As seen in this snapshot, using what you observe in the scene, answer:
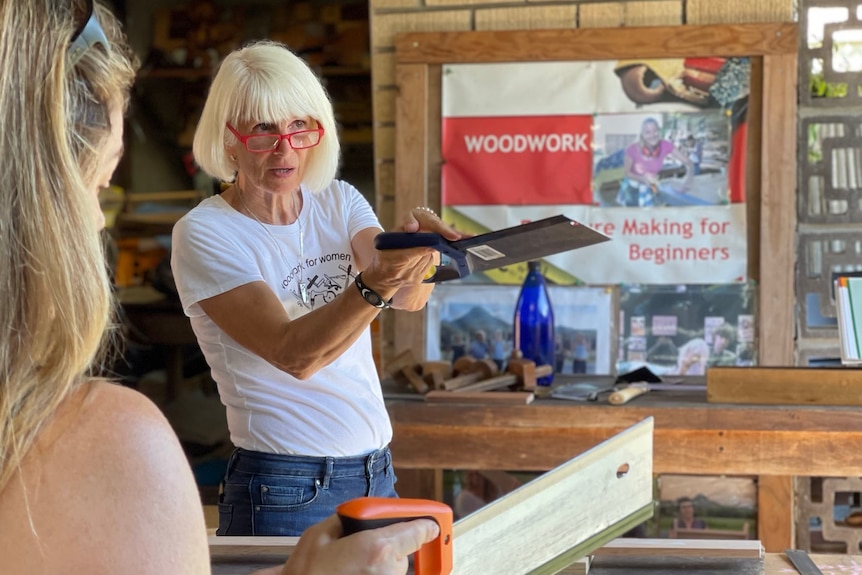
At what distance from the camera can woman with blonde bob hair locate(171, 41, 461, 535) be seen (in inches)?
68.5

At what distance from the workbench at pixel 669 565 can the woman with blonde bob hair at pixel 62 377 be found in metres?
0.71

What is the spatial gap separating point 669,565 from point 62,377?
995 mm

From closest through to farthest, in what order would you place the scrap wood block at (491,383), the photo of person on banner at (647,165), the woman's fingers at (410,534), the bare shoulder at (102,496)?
the bare shoulder at (102,496)
the woman's fingers at (410,534)
the scrap wood block at (491,383)
the photo of person on banner at (647,165)

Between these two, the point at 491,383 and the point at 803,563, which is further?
the point at 491,383

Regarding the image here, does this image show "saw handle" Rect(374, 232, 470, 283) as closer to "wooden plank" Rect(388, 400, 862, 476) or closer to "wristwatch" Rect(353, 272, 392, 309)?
"wristwatch" Rect(353, 272, 392, 309)

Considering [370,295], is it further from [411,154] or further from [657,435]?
[411,154]

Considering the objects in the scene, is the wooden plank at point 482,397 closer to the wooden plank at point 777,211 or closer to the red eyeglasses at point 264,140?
the wooden plank at point 777,211

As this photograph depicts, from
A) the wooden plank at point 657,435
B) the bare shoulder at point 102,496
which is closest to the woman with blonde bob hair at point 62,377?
the bare shoulder at point 102,496

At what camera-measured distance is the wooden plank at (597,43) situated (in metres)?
3.27

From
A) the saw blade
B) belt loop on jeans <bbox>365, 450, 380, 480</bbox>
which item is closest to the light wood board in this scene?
the saw blade

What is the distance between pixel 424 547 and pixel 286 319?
679mm

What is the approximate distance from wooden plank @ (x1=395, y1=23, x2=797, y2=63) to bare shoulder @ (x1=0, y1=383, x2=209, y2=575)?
111 inches

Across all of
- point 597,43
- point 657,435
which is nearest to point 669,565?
point 657,435

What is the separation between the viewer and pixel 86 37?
813mm
